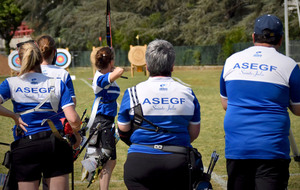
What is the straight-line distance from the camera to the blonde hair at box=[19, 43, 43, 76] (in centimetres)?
352

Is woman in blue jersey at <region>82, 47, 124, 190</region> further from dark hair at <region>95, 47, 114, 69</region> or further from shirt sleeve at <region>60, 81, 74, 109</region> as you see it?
shirt sleeve at <region>60, 81, 74, 109</region>

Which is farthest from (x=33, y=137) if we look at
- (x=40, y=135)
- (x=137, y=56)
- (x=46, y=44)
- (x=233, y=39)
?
(x=233, y=39)

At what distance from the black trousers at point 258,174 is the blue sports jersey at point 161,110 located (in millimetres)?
484

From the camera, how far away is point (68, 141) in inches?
146

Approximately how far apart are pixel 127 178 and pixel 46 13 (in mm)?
58557

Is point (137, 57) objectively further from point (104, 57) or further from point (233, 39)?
point (104, 57)

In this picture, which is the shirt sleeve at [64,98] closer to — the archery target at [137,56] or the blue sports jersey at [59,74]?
the blue sports jersey at [59,74]

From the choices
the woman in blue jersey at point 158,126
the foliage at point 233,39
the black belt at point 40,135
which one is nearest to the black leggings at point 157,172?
the woman in blue jersey at point 158,126

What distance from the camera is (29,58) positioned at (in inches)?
139

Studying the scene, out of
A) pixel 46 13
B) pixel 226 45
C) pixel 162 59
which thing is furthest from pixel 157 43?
pixel 46 13

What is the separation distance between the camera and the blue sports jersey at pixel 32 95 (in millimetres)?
3521

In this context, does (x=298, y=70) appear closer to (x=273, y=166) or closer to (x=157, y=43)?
(x=273, y=166)

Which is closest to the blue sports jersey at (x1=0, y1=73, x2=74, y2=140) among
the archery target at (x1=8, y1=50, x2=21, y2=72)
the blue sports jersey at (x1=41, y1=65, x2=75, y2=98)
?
the archery target at (x1=8, y1=50, x2=21, y2=72)

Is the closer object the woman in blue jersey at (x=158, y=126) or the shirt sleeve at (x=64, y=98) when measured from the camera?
the woman in blue jersey at (x=158, y=126)
